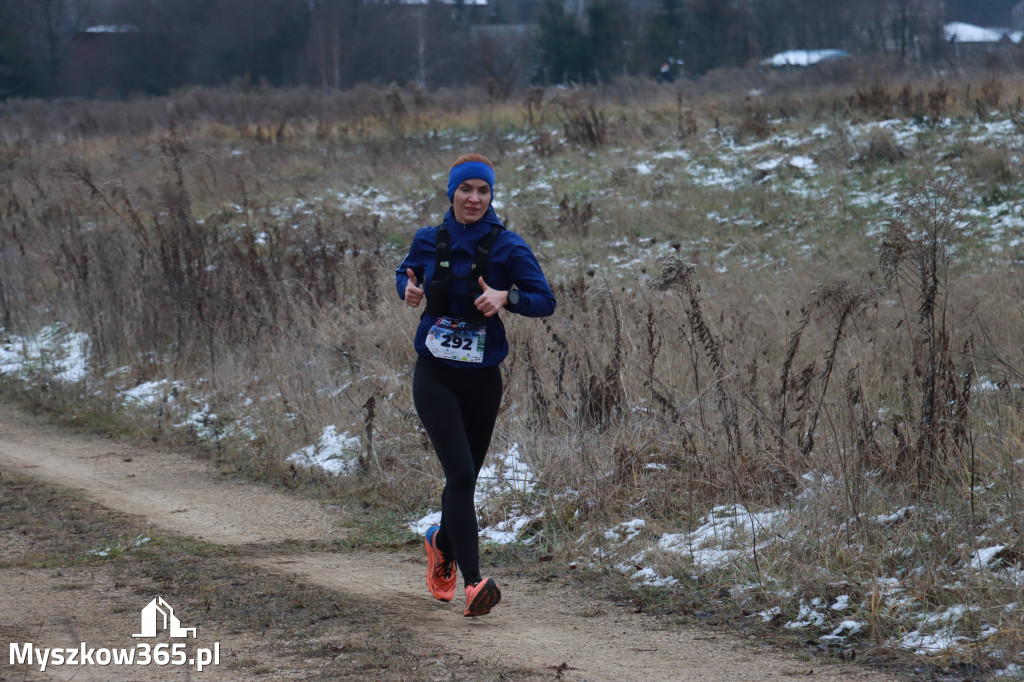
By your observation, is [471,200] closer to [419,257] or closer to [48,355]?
[419,257]

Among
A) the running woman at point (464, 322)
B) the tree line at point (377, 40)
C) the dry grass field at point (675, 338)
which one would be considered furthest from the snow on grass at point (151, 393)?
the tree line at point (377, 40)

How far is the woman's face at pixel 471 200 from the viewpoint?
15.2ft

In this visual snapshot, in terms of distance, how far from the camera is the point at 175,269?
Result: 11.0 meters

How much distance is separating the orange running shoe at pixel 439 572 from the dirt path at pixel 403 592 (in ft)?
0.27

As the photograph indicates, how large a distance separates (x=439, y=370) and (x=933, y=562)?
233 centimetres

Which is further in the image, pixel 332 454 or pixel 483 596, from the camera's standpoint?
pixel 332 454

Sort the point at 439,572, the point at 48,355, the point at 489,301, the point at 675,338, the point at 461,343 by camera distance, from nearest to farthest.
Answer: the point at 489,301, the point at 461,343, the point at 439,572, the point at 675,338, the point at 48,355

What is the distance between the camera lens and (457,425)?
4633 millimetres

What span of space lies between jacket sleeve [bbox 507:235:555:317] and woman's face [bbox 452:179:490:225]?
0.69ft

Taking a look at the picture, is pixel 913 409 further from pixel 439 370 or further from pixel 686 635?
pixel 439 370

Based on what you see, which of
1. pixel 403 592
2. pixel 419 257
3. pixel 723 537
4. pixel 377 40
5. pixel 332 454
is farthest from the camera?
pixel 377 40

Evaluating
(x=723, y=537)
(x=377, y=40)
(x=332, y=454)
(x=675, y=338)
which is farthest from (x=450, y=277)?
(x=377, y=40)

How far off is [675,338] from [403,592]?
14.2 ft

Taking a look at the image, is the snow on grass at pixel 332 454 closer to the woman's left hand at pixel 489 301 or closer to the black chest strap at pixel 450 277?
the black chest strap at pixel 450 277
